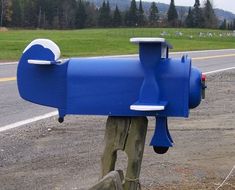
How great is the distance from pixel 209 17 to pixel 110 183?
120 meters

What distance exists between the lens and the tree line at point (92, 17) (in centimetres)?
11598

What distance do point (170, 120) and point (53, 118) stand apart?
1.98 m

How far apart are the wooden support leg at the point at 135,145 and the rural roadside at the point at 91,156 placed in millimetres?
1993

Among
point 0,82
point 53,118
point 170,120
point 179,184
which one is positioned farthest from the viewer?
point 0,82

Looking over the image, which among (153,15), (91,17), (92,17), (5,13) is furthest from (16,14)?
(153,15)

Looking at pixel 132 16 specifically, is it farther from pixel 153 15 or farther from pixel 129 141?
pixel 129 141

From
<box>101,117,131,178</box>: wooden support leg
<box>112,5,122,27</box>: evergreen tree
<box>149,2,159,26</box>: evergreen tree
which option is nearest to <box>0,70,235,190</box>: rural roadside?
<box>101,117,131,178</box>: wooden support leg

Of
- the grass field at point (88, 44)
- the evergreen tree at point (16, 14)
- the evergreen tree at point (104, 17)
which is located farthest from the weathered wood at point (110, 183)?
the evergreen tree at point (104, 17)

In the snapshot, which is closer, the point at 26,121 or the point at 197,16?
the point at 26,121

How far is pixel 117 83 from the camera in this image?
3.09 m

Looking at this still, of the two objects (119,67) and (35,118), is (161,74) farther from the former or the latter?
(35,118)

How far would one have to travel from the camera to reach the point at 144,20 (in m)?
124

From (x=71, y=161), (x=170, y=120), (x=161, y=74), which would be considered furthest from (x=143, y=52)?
(x=170, y=120)

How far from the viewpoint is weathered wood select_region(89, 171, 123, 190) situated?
2.83 m
